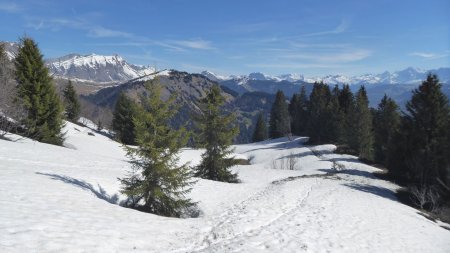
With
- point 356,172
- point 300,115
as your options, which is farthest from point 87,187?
point 300,115

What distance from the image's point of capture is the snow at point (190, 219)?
1180cm

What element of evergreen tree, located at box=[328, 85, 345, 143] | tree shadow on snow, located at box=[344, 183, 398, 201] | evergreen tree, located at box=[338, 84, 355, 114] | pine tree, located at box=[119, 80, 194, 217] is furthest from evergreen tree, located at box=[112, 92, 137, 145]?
evergreen tree, located at box=[338, 84, 355, 114]

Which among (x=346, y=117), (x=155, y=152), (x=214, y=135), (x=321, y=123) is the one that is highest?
(x=346, y=117)

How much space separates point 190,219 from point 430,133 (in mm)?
30438

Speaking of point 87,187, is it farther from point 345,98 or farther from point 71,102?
point 345,98

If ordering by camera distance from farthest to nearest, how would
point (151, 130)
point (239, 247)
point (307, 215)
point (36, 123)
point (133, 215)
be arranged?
point (36, 123) < point (307, 215) < point (151, 130) < point (133, 215) < point (239, 247)

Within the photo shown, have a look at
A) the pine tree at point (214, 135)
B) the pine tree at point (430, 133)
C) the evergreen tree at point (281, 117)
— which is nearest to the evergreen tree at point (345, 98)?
the evergreen tree at point (281, 117)

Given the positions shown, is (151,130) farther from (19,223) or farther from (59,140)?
(59,140)

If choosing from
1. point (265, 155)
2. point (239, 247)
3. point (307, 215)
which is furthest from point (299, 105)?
point (239, 247)

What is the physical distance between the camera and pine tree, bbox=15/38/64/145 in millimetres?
30469

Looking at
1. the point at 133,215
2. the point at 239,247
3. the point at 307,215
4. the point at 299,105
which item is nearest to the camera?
the point at 239,247

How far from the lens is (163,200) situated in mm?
18438

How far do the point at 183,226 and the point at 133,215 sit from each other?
2.34 meters

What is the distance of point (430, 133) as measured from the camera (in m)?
36.5
